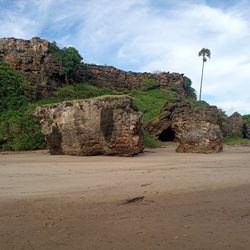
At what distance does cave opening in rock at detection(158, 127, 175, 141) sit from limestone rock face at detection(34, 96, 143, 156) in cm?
1269

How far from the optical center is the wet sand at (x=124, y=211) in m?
6.18

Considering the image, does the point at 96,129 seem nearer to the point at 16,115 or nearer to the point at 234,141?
the point at 16,115

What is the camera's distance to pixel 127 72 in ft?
192

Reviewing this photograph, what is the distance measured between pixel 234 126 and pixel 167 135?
11.2 m

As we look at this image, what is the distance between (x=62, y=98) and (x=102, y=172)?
25.4 meters

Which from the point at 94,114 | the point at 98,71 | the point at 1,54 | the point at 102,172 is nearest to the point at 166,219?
the point at 102,172

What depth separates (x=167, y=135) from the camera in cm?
3553

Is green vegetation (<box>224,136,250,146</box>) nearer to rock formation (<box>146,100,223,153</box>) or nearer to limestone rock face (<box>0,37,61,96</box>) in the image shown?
rock formation (<box>146,100,223,153</box>)

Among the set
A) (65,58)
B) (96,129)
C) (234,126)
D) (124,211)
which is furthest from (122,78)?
(124,211)

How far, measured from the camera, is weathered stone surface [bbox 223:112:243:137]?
4281 cm

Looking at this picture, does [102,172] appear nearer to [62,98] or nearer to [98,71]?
[62,98]

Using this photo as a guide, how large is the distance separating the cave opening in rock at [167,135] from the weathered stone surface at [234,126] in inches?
339

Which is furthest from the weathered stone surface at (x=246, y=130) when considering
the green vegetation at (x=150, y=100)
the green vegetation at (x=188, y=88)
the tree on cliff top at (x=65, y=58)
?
the green vegetation at (x=188, y=88)

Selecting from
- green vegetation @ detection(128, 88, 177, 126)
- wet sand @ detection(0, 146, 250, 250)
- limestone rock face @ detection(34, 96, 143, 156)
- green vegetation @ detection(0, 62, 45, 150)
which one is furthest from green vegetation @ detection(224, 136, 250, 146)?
wet sand @ detection(0, 146, 250, 250)
